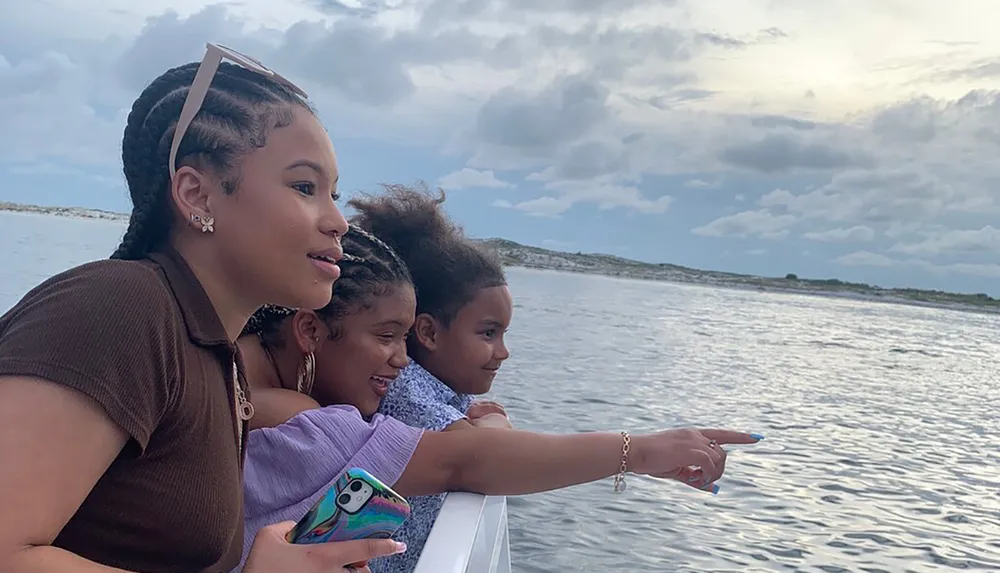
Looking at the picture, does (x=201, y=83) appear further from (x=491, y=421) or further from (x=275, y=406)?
(x=491, y=421)

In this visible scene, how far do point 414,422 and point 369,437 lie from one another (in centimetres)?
A: 36

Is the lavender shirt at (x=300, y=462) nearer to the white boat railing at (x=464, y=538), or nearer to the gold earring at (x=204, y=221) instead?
the white boat railing at (x=464, y=538)

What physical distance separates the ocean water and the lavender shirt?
59 centimetres

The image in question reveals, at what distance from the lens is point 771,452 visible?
8727mm

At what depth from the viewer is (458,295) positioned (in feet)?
10.00

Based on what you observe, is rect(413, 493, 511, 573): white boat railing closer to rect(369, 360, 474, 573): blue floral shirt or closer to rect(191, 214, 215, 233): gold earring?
rect(369, 360, 474, 573): blue floral shirt

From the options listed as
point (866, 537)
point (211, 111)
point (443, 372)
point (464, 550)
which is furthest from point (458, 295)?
point (866, 537)

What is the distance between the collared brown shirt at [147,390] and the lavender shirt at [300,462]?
605 mm

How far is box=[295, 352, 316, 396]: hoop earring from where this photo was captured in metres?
2.47

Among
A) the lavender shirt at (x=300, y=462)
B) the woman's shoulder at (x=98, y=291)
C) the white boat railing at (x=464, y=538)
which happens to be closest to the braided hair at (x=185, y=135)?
the woman's shoulder at (x=98, y=291)

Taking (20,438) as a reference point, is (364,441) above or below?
below

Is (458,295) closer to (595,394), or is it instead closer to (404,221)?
(404,221)

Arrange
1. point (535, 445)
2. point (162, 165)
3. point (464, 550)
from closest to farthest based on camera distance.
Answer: point (162, 165), point (464, 550), point (535, 445)

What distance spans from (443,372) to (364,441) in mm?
935
